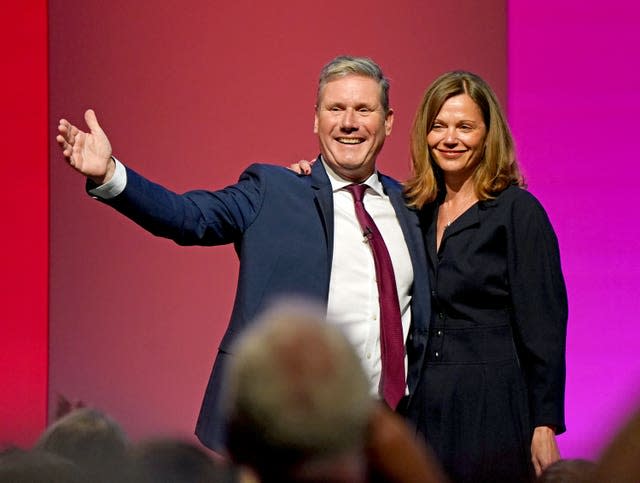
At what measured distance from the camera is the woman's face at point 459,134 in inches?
100.0

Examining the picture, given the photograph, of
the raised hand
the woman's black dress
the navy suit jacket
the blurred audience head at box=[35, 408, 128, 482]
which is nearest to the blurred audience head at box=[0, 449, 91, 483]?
the blurred audience head at box=[35, 408, 128, 482]

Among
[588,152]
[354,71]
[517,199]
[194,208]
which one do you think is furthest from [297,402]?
[588,152]

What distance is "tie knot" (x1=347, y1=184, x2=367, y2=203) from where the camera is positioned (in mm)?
2539

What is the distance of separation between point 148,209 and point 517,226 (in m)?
0.81

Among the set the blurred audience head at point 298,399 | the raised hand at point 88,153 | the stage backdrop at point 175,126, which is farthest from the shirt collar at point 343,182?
the blurred audience head at point 298,399

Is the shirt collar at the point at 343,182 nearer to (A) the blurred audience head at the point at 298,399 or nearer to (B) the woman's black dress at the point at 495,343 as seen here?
(B) the woman's black dress at the point at 495,343

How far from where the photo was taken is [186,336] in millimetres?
3559

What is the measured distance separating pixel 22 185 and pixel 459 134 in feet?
5.15

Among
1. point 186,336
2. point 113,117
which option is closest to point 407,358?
point 186,336

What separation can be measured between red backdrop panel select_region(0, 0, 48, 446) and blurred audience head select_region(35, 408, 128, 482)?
2592mm

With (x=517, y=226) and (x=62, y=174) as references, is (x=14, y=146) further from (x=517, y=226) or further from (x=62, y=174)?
(x=517, y=226)

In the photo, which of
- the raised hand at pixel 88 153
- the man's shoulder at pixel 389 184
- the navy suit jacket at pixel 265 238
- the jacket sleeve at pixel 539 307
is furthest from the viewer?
the man's shoulder at pixel 389 184

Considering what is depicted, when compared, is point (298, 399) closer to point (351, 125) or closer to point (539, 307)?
point (539, 307)

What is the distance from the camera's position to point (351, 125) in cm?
257
